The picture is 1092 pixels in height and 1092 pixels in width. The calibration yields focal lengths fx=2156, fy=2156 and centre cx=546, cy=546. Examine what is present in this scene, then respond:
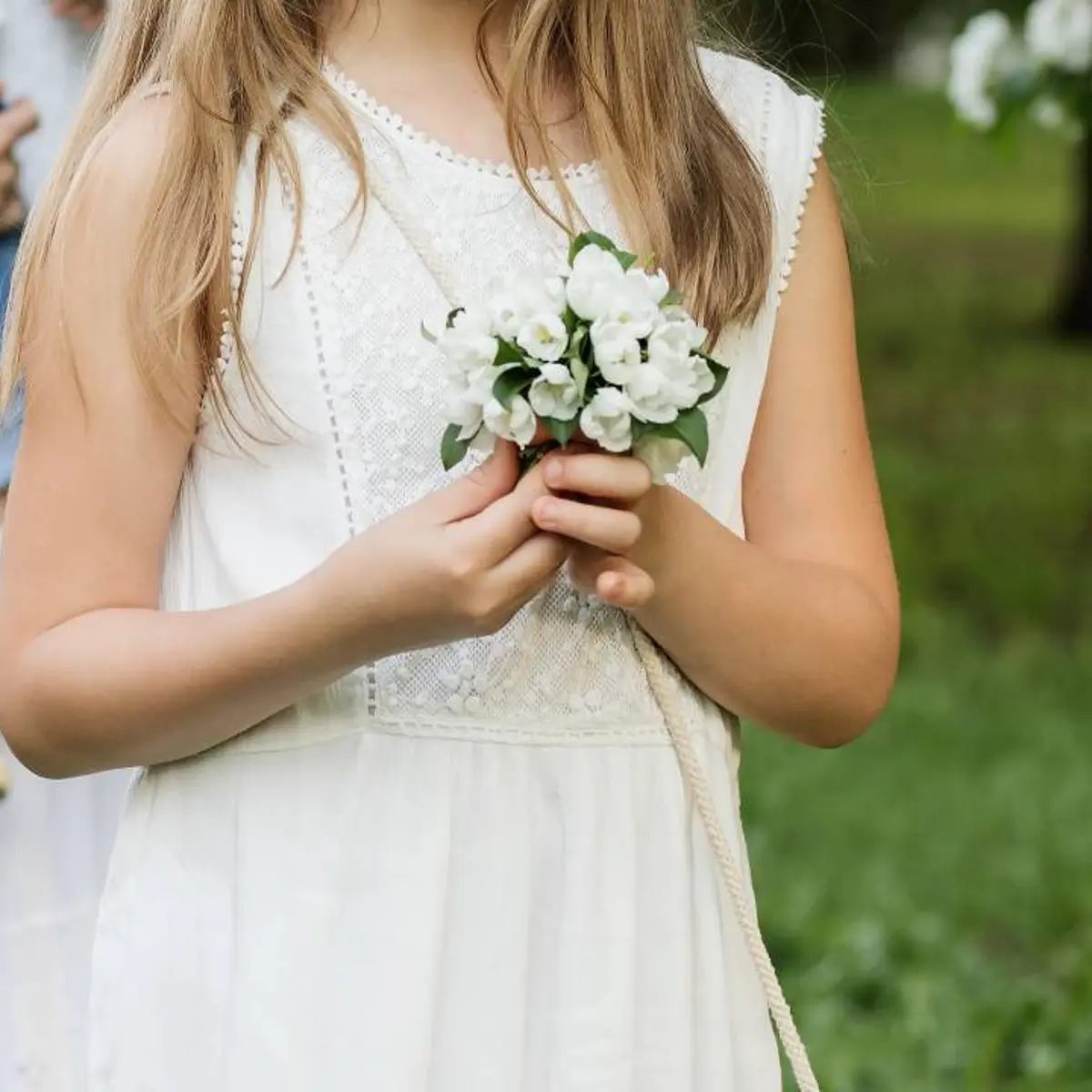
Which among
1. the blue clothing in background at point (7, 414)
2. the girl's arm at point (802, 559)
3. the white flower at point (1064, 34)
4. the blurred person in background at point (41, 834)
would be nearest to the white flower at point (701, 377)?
the girl's arm at point (802, 559)

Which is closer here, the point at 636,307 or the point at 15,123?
the point at 636,307

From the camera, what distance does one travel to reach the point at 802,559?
2113 mm

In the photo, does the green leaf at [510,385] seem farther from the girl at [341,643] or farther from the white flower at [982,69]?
the white flower at [982,69]

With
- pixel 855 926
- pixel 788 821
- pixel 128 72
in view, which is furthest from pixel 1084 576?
pixel 128 72

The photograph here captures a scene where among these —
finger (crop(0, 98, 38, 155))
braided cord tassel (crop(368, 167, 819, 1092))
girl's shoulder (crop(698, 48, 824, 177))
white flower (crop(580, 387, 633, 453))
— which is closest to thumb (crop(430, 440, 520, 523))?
white flower (crop(580, 387, 633, 453))

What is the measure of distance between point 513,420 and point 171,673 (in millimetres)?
450

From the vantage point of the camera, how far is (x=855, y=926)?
523cm

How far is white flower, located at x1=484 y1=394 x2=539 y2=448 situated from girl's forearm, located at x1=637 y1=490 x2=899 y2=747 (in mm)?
235

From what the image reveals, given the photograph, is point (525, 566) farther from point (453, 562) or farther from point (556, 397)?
point (556, 397)

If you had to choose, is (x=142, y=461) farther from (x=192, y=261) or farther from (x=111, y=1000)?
(x=111, y=1000)

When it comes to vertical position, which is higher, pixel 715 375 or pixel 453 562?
pixel 715 375

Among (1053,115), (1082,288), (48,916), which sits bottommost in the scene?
(1082,288)

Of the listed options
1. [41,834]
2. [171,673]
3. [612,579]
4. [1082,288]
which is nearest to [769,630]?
[612,579]

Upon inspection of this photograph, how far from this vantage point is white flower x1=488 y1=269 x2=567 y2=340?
1630mm
